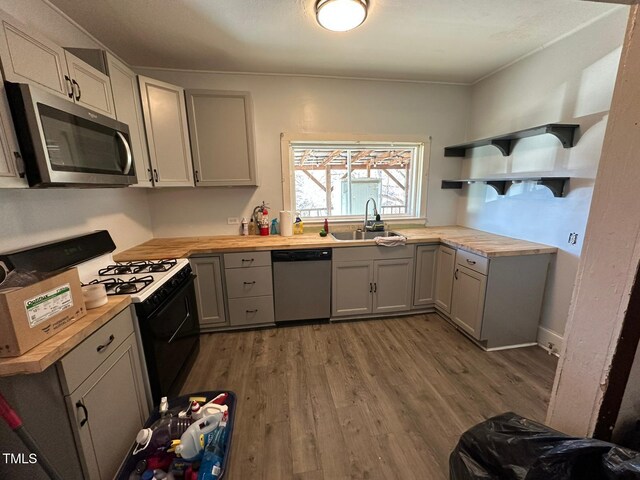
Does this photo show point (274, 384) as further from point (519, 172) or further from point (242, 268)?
point (519, 172)

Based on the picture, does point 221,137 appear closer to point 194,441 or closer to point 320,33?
point 320,33

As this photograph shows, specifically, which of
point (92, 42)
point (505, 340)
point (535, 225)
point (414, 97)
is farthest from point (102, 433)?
point (414, 97)

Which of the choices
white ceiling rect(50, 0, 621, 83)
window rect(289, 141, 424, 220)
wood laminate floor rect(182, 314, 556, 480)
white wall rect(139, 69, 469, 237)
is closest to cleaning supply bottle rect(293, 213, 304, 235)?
window rect(289, 141, 424, 220)

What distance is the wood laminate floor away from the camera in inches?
55.1

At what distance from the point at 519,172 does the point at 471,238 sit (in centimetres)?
75

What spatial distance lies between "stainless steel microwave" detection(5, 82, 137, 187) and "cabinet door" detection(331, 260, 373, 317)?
191cm

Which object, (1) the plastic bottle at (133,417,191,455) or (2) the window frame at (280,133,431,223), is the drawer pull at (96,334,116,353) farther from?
(2) the window frame at (280,133,431,223)

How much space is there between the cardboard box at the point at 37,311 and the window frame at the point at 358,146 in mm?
2109

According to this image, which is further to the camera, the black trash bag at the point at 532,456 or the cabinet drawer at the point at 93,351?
the cabinet drawer at the point at 93,351

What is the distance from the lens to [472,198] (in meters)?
3.09

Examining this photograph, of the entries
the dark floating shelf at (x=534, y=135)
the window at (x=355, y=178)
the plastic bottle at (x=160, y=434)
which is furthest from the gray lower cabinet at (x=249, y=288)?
the dark floating shelf at (x=534, y=135)

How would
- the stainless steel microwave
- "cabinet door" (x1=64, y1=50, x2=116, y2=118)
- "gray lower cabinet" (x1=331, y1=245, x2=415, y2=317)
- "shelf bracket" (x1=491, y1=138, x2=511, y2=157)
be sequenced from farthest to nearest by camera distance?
"gray lower cabinet" (x1=331, y1=245, x2=415, y2=317) < "shelf bracket" (x1=491, y1=138, x2=511, y2=157) < "cabinet door" (x1=64, y1=50, x2=116, y2=118) < the stainless steel microwave

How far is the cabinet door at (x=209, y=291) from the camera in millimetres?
2420

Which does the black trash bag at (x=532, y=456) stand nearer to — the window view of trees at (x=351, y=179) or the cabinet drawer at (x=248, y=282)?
the cabinet drawer at (x=248, y=282)
